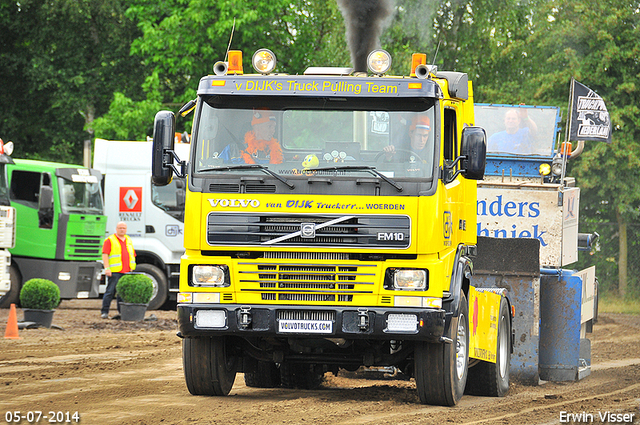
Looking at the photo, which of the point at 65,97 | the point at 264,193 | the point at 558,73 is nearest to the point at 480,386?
the point at 264,193

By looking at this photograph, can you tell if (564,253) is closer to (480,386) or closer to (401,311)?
(480,386)

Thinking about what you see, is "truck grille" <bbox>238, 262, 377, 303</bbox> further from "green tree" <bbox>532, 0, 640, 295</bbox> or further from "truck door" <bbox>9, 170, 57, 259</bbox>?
"green tree" <bbox>532, 0, 640, 295</bbox>

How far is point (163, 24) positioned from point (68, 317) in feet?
40.9

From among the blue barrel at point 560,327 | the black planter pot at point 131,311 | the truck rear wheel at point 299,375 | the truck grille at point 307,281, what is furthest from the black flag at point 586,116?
the black planter pot at point 131,311

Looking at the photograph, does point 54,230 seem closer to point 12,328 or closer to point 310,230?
point 12,328

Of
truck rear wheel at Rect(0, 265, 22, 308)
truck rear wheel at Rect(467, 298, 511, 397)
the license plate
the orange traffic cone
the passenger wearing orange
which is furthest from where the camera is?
truck rear wheel at Rect(0, 265, 22, 308)

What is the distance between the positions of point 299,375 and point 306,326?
2421 mm

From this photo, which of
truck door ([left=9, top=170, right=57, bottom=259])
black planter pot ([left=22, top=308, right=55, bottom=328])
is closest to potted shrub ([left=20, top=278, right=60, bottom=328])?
black planter pot ([left=22, top=308, right=55, bottom=328])

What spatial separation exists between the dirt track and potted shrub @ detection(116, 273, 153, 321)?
327 centimetres

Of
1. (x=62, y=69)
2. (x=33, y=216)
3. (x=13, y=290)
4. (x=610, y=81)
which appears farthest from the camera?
(x=62, y=69)

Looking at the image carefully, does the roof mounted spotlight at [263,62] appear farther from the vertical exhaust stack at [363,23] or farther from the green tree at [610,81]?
the green tree at [610,81]

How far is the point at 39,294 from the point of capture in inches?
648

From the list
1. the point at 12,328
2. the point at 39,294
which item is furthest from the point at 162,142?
the point at 39,294

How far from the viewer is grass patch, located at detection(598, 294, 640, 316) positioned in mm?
25391
